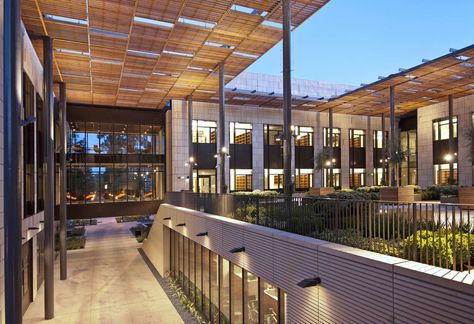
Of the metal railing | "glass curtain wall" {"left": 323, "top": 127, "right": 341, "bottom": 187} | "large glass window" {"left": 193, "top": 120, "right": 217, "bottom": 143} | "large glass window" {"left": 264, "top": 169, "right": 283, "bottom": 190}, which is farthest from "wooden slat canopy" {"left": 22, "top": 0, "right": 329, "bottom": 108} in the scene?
"glass curtain wall" {"left": 323, "top": 127, "right": 341, "bottom": 187}

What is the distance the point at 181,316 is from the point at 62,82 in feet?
55.6

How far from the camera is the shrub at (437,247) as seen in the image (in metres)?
5.16

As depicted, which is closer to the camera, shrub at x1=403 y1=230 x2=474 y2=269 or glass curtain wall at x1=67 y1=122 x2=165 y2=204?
shrub at x1=403 y1=230 x2=474 y2=269

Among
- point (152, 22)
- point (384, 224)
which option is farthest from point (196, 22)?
point (384, 224)

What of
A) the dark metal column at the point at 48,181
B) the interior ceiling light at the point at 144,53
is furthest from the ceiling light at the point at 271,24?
the dark metal column at the point at 48,181

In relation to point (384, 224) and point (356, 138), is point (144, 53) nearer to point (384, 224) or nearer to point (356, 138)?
point (384, 224)

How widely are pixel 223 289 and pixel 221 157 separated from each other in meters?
10.3

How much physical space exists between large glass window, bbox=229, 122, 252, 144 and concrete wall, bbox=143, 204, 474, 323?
20.0 m

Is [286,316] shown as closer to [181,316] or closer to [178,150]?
[181,316]

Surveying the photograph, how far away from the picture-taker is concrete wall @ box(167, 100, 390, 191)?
2795 centimetres

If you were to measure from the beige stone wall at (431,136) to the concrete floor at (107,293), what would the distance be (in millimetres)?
25408

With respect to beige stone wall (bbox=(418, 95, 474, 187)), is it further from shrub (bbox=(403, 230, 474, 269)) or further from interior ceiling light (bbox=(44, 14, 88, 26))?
interior ceiling light (bbox=(44, 14, 88, 26))

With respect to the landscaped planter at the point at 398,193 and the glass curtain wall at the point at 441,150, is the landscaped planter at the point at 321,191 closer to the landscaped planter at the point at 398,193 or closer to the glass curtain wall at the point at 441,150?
the landscaped planter at the point at 398,193

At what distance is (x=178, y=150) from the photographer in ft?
91.7
